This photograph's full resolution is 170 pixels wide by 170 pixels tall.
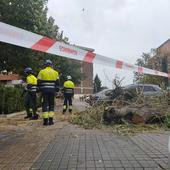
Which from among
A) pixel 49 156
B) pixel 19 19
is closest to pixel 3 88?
pixel 19 19

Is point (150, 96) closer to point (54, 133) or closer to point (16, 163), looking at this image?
point (54, 133)

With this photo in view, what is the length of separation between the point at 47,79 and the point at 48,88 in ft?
0.95

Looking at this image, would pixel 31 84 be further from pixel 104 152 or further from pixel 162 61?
pixel 104 152

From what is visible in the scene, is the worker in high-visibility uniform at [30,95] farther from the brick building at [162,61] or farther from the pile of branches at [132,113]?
the brick building at [162,61]

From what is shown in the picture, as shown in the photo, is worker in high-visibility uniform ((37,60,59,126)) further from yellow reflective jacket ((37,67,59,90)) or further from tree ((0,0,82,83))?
tree ((0,0,82,83))

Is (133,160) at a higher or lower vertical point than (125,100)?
lower

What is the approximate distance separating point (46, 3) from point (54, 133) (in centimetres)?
1571

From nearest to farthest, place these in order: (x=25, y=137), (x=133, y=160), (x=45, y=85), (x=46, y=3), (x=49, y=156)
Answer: (x=133, y=160) < (x=49, y=156) < (x=25, y=137) < (x=45, y=85) < (x=46, y=3)

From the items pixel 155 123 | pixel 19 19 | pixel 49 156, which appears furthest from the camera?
pixel 19 19

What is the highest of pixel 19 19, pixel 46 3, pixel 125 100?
pixel 46 3

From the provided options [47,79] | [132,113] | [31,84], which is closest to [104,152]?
[132,113]

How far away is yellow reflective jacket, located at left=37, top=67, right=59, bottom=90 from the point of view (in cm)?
1212

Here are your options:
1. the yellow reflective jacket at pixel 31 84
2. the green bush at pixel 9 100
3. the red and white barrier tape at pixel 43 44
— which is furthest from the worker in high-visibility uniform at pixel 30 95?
the red and white barrier tape at pixel 43 44

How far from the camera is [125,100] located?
42.1 feet
